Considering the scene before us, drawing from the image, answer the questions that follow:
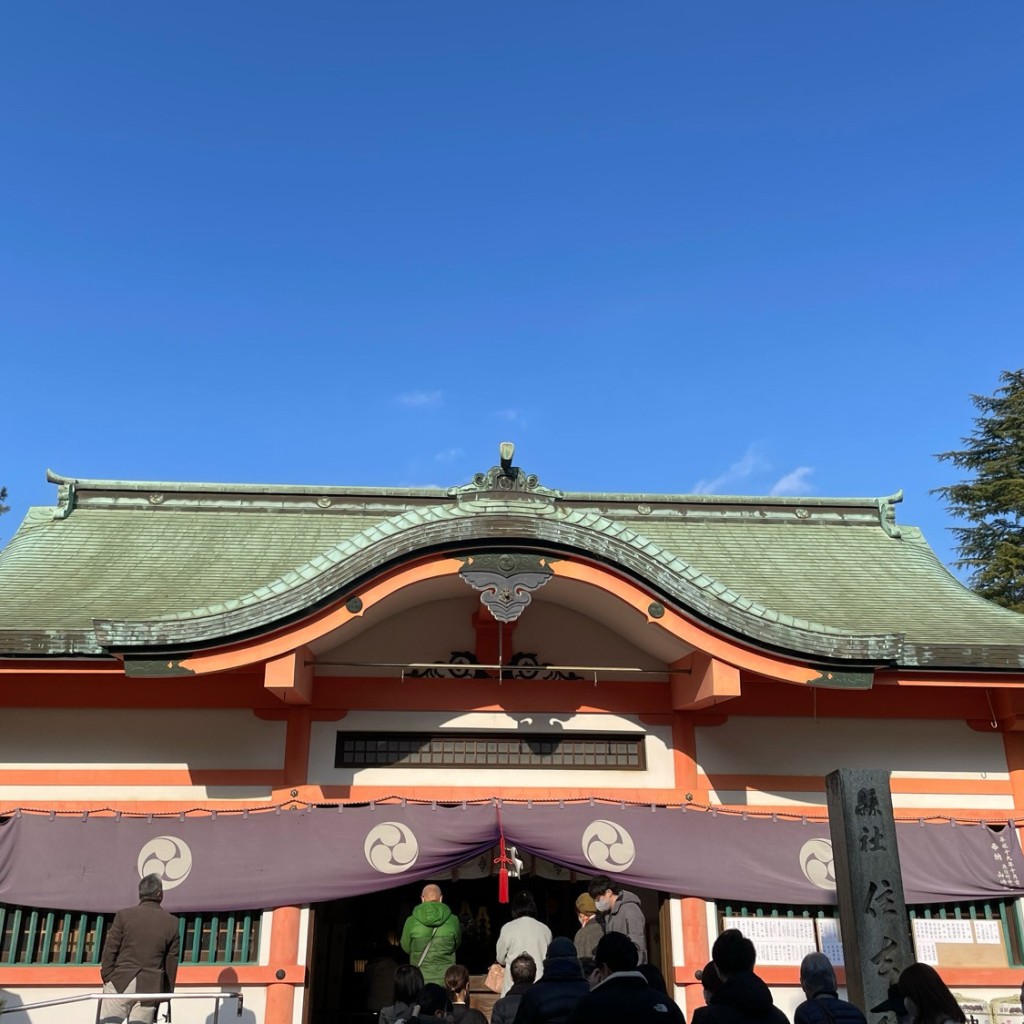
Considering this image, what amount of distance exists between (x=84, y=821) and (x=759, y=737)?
23.0 feet

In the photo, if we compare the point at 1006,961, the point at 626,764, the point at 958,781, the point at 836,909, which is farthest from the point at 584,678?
the point at 1006,961

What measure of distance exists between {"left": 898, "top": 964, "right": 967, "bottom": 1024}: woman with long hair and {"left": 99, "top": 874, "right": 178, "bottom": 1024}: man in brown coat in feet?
17.4

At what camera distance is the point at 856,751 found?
10.5 m

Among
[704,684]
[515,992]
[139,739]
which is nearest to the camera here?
[515,992]

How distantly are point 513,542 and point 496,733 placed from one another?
7.26 ft

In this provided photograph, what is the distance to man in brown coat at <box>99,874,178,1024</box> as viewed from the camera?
711 centimetres

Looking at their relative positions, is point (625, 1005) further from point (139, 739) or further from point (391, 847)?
point (139, 739)

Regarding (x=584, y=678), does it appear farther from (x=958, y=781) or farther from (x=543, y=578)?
(x=958, y=781)

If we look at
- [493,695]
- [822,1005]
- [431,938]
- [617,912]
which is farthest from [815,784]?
[822,1005]

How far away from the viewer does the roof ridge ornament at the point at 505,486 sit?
9727 millimetres

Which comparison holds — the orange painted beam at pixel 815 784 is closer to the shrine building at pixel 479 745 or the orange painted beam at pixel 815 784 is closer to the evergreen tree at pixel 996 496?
the shrine building at pixel 479 745

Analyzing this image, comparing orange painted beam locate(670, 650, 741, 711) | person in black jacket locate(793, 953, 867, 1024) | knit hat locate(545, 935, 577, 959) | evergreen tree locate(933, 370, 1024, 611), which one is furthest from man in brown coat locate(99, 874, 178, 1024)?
evergreen tree locate(933, 370, 1024, 611)

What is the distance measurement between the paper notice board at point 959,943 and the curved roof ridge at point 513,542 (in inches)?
118

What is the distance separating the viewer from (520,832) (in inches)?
373
